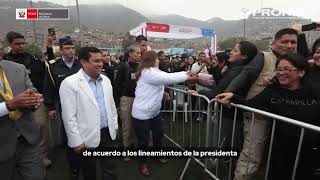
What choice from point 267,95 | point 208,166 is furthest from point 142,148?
point 267,95

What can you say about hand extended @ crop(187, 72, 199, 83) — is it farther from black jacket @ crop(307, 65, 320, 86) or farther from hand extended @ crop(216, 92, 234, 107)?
black jacket @ crop(307, 65, 320, 86)

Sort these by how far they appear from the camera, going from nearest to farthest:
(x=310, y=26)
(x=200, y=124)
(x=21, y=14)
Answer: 1. (x=310, y=26)
2. (x=200, y=124)
3. (x=21, y=14)

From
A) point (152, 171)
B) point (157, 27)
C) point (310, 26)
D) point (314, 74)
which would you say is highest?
point (157, 27)

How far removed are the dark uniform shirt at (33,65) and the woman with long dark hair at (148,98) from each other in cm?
165

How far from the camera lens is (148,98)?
4.93 metres

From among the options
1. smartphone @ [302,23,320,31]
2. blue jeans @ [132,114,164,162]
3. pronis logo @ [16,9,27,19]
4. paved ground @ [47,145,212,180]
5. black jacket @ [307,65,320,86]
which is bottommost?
paved ground @ [47,145,212,180]

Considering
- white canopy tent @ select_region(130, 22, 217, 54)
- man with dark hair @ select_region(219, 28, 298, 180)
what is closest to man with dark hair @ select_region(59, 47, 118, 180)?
man with dark hair @ select_region(219, 28, 298, 180)

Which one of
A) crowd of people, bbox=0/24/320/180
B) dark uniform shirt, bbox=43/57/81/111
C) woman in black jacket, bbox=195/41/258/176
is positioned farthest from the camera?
dark uniform shirt, bbox=43/57/81/111

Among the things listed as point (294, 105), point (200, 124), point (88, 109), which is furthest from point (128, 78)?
point (294, 105)

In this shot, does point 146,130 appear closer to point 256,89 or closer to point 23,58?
Result: point 256,89

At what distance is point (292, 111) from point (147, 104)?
2370mm

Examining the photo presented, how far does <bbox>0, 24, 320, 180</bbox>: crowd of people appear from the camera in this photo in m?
3.00

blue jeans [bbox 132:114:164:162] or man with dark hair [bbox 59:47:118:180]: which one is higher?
man with dark hair [bbox 59:47:118:180]

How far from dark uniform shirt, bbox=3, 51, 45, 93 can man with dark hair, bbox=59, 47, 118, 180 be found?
6.29ft
